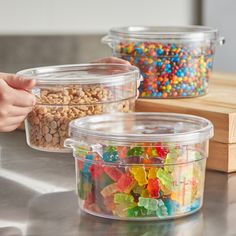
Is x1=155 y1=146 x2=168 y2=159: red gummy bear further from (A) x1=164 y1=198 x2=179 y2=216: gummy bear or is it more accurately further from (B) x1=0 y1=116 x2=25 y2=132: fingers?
(B) x1=0 y1=116 x2=25 y2=132: fingers

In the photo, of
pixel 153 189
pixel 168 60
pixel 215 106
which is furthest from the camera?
pixel 168 60

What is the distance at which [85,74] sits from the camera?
1.41 meters

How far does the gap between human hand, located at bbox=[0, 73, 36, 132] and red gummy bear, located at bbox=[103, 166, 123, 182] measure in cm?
27

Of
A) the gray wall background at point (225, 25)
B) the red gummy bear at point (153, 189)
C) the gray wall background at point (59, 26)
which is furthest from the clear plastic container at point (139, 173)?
the gray wall background at point (225, 25)

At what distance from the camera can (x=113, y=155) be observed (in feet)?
3.34

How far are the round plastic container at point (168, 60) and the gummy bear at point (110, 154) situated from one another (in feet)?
1.56

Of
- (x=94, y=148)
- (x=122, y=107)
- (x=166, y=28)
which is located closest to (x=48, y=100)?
(x=122, y=107)

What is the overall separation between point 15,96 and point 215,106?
346mm

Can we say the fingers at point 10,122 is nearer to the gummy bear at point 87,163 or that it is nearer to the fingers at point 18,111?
the fingers at point 18,111

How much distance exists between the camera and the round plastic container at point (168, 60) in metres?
1.49

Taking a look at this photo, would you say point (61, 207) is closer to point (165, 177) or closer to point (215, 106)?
point (165, 177)

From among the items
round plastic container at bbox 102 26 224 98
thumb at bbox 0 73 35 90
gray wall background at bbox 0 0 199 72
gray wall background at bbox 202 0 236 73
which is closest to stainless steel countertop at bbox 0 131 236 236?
thumb at bbox 0 73 35 90

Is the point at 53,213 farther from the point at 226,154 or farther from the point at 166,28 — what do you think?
the point at 166,28

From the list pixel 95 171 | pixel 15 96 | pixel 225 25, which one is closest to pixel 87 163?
pixel 95 171
